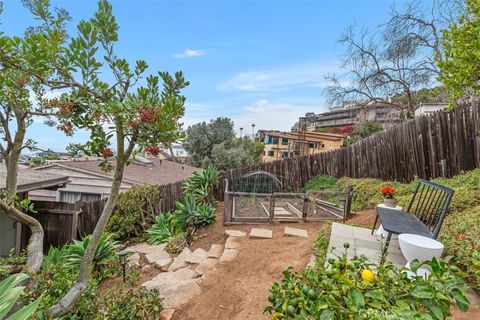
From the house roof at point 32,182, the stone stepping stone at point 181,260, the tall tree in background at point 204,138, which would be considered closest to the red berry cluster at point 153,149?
the stone stepping stone at point 181,260

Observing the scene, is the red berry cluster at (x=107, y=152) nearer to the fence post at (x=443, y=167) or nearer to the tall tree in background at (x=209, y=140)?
the fence post at (x=443, y=167)

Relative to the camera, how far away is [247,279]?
346 cm

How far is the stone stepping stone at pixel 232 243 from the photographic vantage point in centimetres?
458

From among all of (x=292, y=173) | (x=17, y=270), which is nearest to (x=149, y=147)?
(x=17, y=270)

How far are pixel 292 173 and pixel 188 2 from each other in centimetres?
621

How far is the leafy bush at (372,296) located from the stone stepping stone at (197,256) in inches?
135

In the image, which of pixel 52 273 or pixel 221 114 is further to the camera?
pixel 221 114

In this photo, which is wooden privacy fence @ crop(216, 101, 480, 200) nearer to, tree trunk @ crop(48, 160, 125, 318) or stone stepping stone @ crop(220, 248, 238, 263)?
stone stepping stone @ crop(220, 248, 238, 263)

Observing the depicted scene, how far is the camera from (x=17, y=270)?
3.47 m

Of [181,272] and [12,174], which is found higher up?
[12,174]

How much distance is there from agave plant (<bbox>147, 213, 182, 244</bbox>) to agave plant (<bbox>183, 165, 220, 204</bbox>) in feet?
2.78

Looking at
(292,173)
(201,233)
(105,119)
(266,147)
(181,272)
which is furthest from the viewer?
(266,147)

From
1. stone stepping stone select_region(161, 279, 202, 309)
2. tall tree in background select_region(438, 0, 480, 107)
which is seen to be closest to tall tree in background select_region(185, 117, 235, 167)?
stone stepping stone select_region(161, 279, 202, 309)

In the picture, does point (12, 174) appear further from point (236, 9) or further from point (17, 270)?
point (236, 9)
